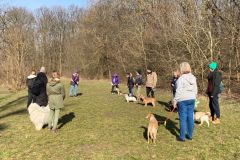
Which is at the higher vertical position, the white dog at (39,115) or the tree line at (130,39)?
the tree line at (130,39)

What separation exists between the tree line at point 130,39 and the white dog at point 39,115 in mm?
11512

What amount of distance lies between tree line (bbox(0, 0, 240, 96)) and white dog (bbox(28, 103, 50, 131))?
453 inches

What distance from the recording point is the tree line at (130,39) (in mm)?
21641

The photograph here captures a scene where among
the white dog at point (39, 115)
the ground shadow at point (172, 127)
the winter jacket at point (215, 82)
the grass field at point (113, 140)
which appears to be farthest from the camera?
the white dog at point (39, 115)

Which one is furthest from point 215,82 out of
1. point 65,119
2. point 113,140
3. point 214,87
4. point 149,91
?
point 149,91

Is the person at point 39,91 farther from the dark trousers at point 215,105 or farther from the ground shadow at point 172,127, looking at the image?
the dark trousers at point 215,105

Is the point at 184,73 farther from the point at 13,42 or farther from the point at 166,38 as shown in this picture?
the point at 13,42

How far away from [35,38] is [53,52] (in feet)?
14.7

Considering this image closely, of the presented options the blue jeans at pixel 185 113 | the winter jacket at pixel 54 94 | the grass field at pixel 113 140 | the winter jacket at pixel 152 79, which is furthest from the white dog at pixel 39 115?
the winter jacket at pixel 152 79

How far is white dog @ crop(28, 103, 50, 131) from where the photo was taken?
10992 mm

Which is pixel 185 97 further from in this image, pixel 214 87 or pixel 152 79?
pixel 152 79

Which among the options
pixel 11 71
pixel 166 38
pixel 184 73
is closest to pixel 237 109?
pixel 184 73

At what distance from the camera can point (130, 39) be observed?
35.7m

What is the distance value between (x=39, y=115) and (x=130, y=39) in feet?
83.5
